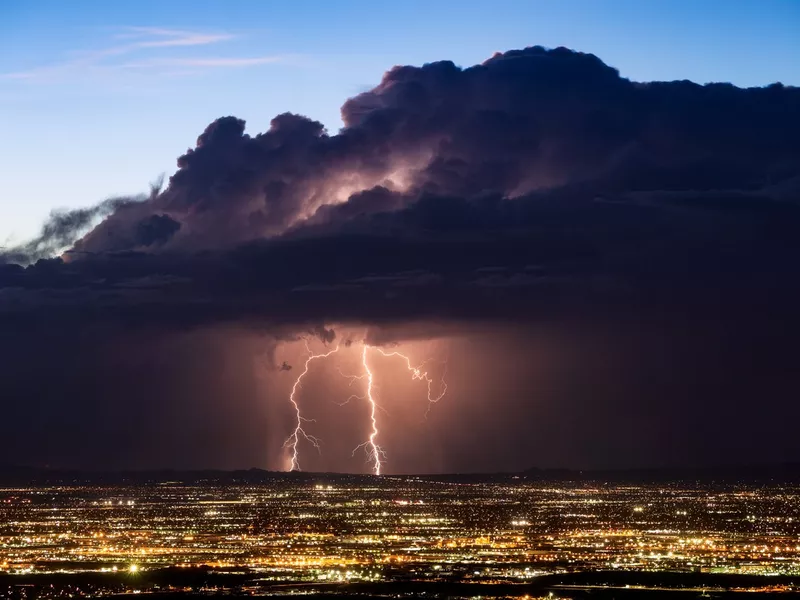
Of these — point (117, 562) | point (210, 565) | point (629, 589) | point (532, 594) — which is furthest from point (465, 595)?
point (117, 562)

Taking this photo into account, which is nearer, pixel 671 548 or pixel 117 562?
pixel 117 562

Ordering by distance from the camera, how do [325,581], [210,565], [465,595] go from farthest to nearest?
[210,565] → [325,581] → [465,595]

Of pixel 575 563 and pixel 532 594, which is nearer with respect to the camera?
pixel 532 594

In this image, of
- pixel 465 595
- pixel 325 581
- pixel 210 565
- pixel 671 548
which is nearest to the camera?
pixel 465 595

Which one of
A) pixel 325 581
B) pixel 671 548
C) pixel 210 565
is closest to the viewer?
pixel 325 581

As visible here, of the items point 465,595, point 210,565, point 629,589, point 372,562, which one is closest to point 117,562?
point 210,565

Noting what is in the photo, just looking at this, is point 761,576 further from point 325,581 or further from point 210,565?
point 210,565

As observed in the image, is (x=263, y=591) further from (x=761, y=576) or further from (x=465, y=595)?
(x=761, y=576)
